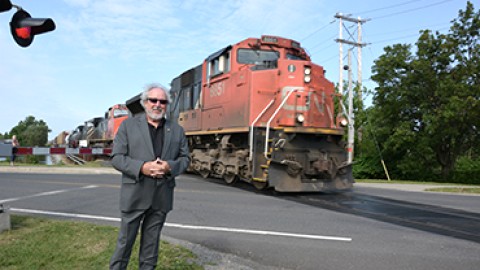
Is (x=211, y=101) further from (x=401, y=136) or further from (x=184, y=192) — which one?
(x=401, y=136)

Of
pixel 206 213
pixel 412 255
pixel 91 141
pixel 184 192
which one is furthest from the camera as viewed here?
pixel 91 141

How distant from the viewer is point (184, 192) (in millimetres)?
10219

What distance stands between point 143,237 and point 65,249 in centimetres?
165

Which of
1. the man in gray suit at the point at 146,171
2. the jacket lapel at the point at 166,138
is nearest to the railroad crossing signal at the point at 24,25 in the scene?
the man in gray suit at the point at 146,171

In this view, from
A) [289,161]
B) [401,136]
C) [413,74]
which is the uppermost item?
[413,74]

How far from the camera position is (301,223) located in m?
6.70

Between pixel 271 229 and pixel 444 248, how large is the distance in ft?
8.36

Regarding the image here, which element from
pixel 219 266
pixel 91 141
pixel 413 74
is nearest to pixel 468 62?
pixel 413 74

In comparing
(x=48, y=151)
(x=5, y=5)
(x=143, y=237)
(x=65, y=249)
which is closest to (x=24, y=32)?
(x=5, y=5)

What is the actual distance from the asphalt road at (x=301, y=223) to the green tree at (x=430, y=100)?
37.3 feet

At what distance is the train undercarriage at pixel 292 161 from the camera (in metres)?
9.73

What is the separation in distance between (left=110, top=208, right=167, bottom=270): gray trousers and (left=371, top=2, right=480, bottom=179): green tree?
19.6 m

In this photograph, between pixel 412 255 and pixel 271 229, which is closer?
pixel 412 255

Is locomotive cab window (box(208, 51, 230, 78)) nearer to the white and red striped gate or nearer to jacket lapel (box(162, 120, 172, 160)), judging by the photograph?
jacket lapel (box(162, 120, 172, 160))
